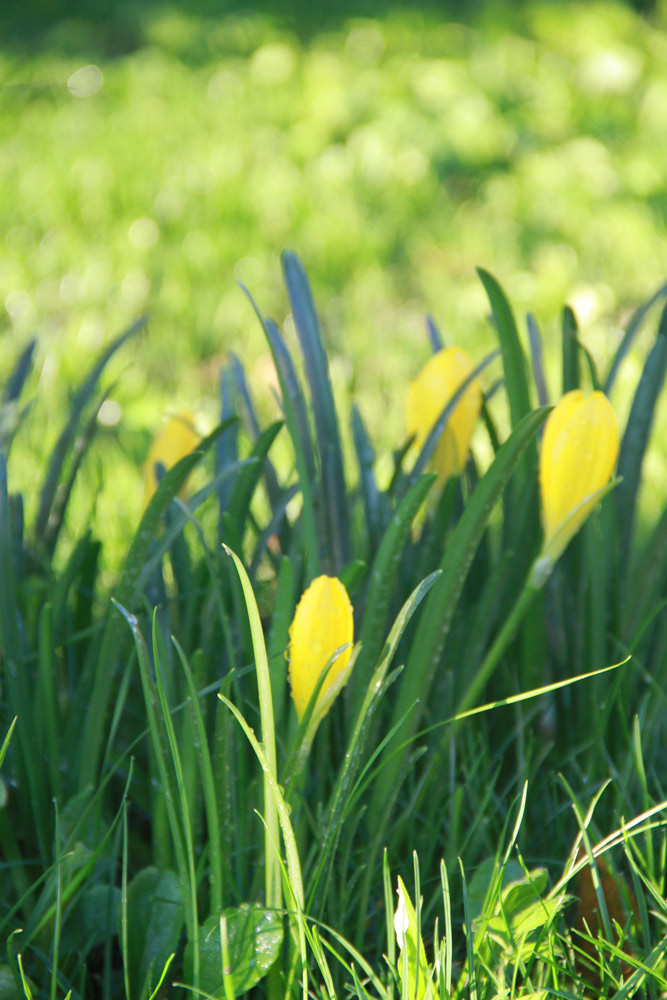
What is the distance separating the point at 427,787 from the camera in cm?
90

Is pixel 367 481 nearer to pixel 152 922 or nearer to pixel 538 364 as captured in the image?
pixel 538 364

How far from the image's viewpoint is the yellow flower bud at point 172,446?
1004mm

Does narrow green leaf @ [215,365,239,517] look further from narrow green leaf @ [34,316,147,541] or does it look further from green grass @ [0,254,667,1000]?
narrow green leaf @ [34,316,147,541]

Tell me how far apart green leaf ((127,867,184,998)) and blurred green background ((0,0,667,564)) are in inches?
31.9

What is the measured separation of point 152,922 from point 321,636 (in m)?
0.31

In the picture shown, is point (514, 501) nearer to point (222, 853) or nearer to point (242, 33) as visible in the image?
point (222, 853)

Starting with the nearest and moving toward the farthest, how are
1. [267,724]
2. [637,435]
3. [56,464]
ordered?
1. [267,724]
2. [637,435]
3. [56,464]

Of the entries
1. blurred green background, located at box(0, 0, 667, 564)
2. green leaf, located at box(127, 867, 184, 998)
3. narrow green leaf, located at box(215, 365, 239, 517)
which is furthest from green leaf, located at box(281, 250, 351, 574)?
blurred green background, located at box(0, 0, 667, 564)

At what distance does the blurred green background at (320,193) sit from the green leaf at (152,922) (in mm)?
811

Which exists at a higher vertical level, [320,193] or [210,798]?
[320,193]

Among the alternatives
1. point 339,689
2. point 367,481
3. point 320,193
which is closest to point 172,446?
point 367,481

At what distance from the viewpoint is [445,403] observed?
96 centimetres

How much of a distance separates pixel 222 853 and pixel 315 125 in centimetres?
345

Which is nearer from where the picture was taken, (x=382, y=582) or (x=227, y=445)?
(x=382, y=582)
